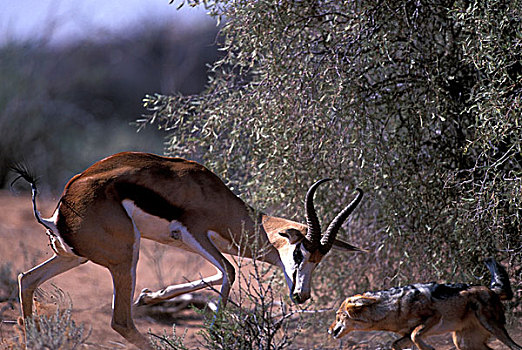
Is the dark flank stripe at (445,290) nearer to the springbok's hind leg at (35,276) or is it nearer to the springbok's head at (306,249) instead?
the springbok's head at (306,249)

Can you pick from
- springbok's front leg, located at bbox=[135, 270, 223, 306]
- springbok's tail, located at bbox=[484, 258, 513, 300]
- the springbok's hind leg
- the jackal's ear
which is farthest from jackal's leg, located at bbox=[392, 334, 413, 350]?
the springbok's hind leg

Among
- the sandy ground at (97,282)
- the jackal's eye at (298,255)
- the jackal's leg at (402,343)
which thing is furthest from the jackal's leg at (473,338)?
the jackal's eye at (298,255)

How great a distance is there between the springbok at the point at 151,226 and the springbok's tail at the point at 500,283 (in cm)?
126

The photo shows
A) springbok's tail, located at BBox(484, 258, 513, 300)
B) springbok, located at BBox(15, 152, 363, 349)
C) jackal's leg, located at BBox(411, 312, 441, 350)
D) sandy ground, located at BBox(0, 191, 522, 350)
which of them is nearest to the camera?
jackal's leg, located at BBox(411, 312, 441, 350)

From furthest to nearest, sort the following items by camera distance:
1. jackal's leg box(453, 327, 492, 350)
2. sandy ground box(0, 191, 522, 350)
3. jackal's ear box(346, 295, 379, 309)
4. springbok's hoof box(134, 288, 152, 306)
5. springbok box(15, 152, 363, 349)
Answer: springbok's hoof box(134, 288, 152, 306) → sandy ground box(0, 191, 522, 350) → springbok box(15, 152, 363, 349) → jackal's leg box(453, 327, 492, 350) → jackal's ear box(346, 295, 379, 309)

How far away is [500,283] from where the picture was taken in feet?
16.9

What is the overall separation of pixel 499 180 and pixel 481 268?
113 cm

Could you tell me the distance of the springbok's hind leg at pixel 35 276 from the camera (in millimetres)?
6074

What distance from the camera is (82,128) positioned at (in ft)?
65.5

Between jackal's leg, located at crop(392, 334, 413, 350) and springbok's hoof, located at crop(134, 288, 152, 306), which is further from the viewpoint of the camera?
springbok's hoof, located at crop(134, 288, 152, 306)

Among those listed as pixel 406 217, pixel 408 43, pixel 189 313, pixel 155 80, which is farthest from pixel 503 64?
pixel 155 80

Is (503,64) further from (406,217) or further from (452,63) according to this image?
(406,217)

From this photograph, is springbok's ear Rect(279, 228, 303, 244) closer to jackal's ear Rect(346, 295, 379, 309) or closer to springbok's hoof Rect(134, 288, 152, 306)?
jackal's ear Rect(346, 295, 379, 309)

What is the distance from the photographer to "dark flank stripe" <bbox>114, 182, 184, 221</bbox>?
6000 mm
